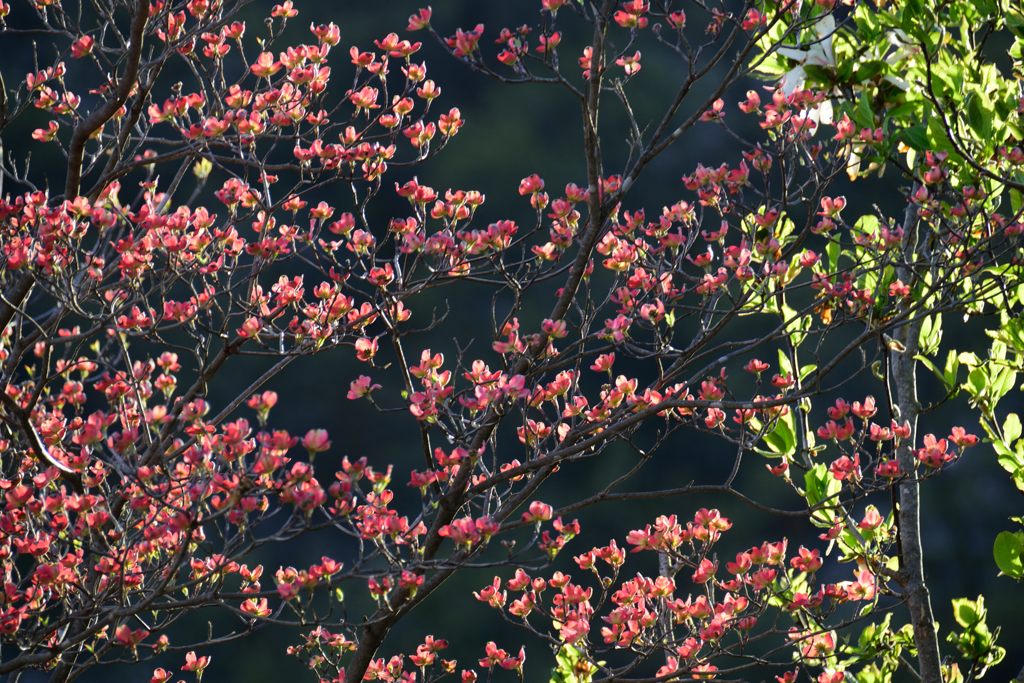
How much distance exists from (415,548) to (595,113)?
868 millimetres

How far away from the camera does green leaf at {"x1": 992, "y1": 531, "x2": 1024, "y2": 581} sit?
6.77ft

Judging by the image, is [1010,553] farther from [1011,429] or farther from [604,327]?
[604,327]

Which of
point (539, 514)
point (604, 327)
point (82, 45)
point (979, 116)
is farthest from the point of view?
point (82, 45)

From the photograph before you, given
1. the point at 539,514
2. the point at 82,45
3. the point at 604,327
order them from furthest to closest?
the point at 82,45
the point at 604,327
the point at 539,514

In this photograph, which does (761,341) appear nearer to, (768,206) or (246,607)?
(768,206)

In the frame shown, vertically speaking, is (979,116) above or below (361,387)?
above

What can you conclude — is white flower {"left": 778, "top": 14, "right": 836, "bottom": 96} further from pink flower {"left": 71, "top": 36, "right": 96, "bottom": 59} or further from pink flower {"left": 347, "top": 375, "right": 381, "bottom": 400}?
pink flower {"left": 71, "top": 36, "right": 96, "bottom": 59}

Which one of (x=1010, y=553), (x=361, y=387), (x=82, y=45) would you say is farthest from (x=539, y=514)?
(x=82, y=45)

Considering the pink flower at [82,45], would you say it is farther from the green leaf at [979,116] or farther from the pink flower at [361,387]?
the green leaf at [979,116]

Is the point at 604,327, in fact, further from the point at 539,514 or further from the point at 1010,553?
the point at 1010,553

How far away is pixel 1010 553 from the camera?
6.79 feet

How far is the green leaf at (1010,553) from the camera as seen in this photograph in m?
2.06

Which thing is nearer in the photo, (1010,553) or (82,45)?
(1010,553)

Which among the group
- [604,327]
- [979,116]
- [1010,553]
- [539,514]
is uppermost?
[979,116]
